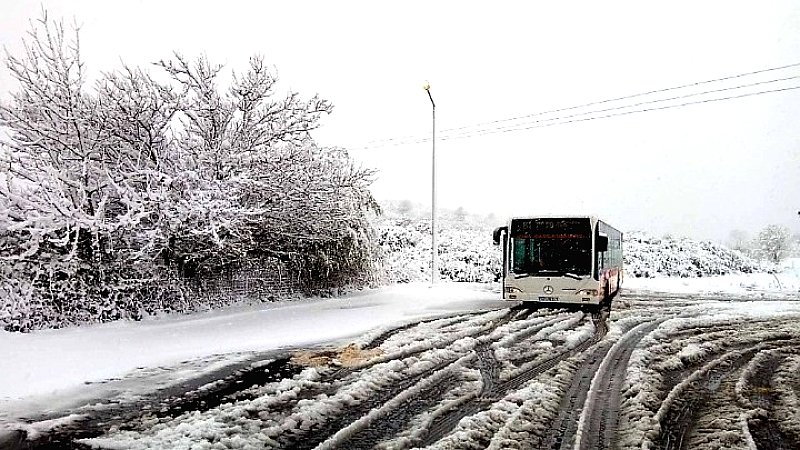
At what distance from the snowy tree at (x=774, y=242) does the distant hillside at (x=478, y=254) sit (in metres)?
2.51

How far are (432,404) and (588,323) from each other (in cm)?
951

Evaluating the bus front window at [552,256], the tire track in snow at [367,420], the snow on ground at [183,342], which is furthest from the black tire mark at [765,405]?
the bus front window at [552,256]

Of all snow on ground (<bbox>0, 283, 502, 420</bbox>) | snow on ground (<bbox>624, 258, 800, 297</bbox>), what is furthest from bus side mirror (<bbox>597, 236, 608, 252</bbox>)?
snow on ground (<bbox>624, 258, 800, 297</bbox>)

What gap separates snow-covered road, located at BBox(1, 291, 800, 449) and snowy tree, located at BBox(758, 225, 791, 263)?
36.4m

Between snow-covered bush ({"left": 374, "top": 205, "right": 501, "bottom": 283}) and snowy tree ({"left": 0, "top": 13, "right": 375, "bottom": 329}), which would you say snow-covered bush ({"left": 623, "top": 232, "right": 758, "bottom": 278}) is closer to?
snow-covered bush ({"left": 374, "top": 205, "right": 501, "bottom": 283})

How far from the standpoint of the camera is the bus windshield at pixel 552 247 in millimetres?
19031

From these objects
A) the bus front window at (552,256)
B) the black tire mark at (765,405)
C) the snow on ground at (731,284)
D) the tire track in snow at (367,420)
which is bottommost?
the tire track in snow at (367,420)

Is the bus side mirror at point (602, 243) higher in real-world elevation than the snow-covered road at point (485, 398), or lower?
higher

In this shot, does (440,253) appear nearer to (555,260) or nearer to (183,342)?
(555,260)

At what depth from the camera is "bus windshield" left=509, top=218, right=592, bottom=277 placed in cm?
1903

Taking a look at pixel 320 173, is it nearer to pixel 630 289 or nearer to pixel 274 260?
pixel 274 260

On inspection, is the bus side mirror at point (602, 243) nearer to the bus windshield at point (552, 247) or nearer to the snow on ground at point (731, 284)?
the bus windshield at point (552, 247)

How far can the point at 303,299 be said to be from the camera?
21359 millimetres

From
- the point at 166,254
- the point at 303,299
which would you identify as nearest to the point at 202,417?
the point at 166,254
